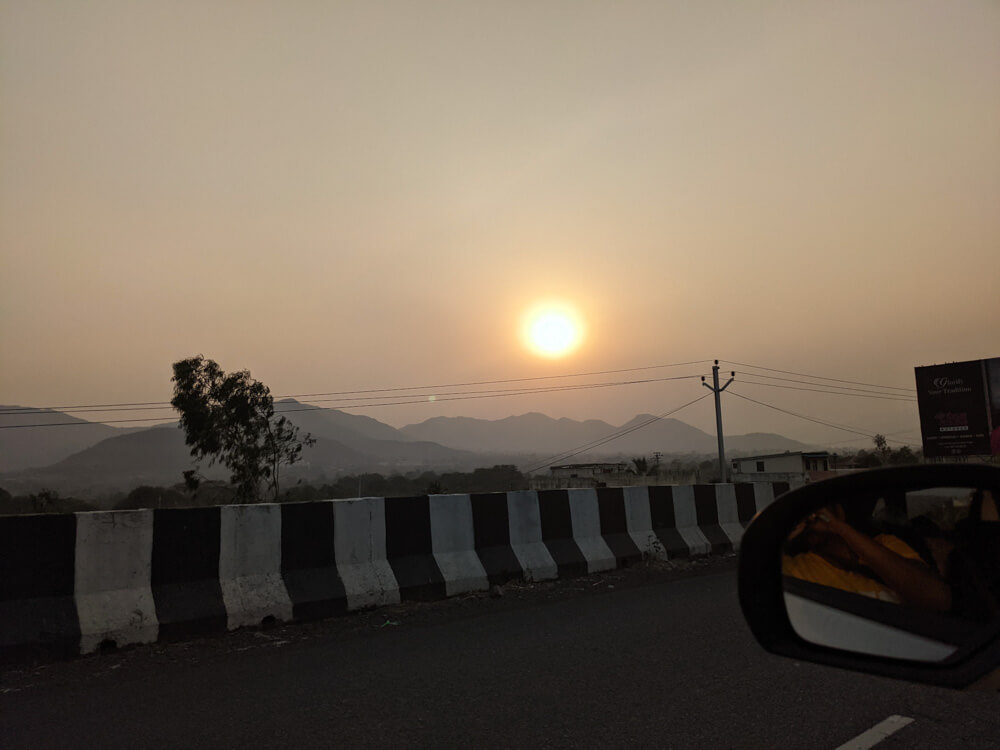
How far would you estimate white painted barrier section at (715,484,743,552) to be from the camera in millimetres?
11714

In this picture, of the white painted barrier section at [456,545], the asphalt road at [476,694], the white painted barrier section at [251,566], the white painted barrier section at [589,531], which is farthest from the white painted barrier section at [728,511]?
the white painted barrier section at [251,566]

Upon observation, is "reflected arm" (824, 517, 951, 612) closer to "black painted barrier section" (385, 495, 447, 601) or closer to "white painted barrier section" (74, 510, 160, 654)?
"white painted barrier section" (74, 510, 160, 654)

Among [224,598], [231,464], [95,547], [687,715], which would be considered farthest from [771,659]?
[231,464]

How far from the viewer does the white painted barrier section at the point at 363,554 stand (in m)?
7.18

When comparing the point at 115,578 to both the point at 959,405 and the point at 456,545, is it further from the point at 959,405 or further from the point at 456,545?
the point at 959,405

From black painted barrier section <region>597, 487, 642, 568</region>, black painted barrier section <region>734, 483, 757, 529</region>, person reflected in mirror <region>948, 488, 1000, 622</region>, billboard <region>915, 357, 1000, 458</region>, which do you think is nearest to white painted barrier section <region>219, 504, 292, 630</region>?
black painted barrier section <region>597, 487, 642, 568</region>

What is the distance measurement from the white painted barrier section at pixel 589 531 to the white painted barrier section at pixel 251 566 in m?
4.03

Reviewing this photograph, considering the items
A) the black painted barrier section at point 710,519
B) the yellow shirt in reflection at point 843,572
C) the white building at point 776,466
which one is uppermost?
the yellow shirt in reflection at point 843,572

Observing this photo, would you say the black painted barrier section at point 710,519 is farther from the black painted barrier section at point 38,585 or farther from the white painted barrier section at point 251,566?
the black painted barrier section at point 38,585

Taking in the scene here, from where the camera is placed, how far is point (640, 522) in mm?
10430

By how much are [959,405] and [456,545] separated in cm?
2627

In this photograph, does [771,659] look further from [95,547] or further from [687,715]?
[95,547]

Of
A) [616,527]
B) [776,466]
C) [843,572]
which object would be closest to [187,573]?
[616,527]

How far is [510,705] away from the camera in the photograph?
→ 14.1 feet
